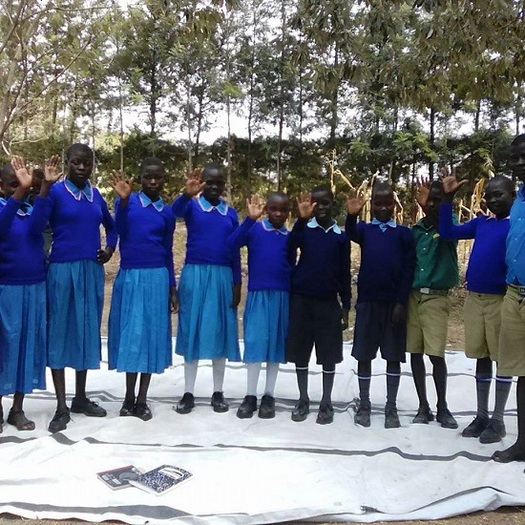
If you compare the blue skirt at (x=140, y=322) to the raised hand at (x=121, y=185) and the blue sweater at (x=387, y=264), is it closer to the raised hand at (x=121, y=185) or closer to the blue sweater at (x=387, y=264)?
the raised hand at (x=121, y=185)

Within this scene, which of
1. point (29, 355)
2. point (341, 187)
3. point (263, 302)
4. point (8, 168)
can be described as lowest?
point (29, 355)

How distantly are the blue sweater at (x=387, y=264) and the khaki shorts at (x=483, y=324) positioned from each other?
0.35 metres

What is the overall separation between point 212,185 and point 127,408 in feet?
4.67

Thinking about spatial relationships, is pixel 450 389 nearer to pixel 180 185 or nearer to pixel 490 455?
pixel 490 455

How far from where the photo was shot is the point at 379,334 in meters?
3.23

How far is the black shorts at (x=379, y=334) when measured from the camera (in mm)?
3205

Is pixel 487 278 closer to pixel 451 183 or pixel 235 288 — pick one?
pixel 451 183

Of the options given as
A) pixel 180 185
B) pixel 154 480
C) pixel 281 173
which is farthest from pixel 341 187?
pixel 154 480

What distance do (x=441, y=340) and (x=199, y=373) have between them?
1886 mm

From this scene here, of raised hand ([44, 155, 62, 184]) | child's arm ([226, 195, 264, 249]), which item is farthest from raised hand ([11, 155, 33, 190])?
child's arm ([226, 195, 264, 249])

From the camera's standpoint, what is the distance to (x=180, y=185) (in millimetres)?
12867

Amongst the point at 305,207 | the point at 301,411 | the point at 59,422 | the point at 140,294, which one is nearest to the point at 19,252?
the point at 140,294

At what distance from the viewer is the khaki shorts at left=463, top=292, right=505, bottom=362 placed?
2953 mm

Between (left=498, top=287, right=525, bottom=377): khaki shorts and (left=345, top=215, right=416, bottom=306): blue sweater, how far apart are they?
0.57m
